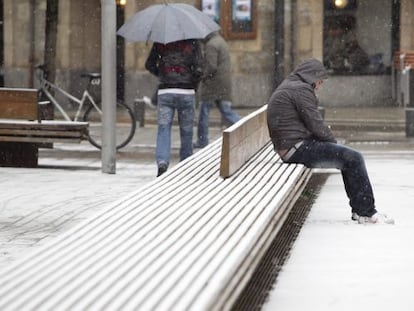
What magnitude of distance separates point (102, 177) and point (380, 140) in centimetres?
620

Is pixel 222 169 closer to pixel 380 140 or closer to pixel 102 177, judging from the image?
pixel 102 177

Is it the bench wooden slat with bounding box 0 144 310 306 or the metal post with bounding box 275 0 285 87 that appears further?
the metal post with bounding box 275 0 285 87

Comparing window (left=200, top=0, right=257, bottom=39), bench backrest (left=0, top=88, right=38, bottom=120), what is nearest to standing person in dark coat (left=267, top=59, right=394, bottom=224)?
bench backrest (left=0, top=88, right=38, bottom=120)

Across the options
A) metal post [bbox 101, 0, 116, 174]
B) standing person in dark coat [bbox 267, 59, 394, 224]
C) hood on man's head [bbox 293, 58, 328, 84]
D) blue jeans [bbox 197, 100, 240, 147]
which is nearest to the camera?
A: standing person in dark coat [bbox 267, 59, 394, 224]

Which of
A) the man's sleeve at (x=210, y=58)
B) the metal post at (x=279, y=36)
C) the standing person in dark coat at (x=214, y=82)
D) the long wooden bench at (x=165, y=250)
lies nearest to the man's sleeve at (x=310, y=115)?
the long wooden bench at (x=165, y=250)

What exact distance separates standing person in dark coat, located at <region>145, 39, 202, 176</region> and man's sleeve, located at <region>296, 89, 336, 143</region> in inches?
130

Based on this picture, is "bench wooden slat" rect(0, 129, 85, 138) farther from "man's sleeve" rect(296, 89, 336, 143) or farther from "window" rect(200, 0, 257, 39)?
"window" rect(200, 0, 257, 39)

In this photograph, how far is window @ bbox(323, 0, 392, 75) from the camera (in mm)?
27391

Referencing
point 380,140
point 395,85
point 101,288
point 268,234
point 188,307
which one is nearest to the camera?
point 188,307

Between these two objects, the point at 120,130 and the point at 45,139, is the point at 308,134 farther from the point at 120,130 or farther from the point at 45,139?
the point at 120,130

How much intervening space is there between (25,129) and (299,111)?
194 inches

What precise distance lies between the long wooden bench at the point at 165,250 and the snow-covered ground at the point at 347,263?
262 mm

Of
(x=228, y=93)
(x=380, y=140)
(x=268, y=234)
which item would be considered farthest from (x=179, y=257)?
(x=380, y=140)

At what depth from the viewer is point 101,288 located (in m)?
5.00
